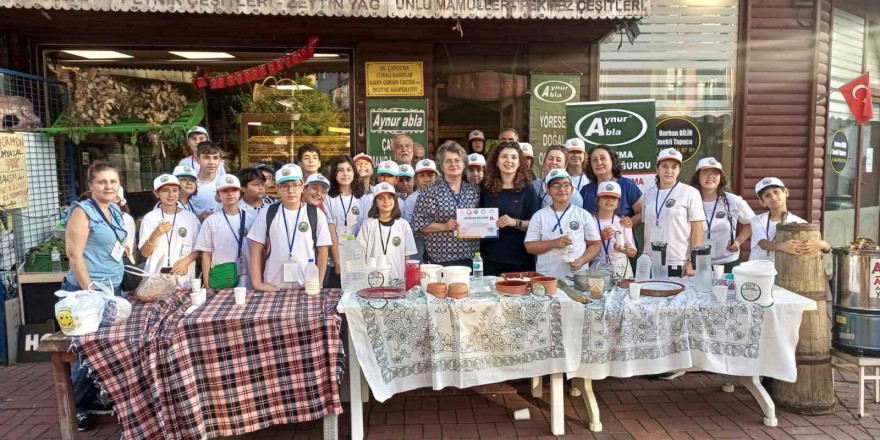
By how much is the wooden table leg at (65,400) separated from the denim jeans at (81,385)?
0.49 meters

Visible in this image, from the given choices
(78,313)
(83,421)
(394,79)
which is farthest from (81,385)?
(394,79)

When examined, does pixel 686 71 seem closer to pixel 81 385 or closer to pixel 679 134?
pixel 679 134

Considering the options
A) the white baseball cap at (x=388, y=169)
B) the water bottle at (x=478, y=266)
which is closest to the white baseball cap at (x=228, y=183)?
the white baseball cap at (x=388, y=169)

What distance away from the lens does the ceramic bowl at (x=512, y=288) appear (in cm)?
409

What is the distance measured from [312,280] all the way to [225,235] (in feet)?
3.54

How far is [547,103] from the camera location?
26.1 ft

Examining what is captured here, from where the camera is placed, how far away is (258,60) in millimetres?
7977

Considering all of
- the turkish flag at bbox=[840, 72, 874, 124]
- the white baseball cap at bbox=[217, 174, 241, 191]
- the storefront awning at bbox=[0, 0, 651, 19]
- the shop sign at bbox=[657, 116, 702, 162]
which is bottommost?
the white baseball cap at bbox=[217, 174, 241, 191]

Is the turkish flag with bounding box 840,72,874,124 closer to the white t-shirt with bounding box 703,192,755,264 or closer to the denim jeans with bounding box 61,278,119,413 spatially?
the white t-shirt with bounding box 703,192,755,264

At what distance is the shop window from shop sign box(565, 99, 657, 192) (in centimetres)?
133

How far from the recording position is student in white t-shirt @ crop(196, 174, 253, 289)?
480cm

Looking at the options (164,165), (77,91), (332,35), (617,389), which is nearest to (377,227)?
(617,389)

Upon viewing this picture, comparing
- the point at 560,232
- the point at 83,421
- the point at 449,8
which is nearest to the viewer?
the point at 83,421

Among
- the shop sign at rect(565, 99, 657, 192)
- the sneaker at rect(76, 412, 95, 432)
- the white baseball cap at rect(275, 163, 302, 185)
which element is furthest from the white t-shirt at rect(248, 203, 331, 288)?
the shop sign at rect(565, 99, 657, 192)
